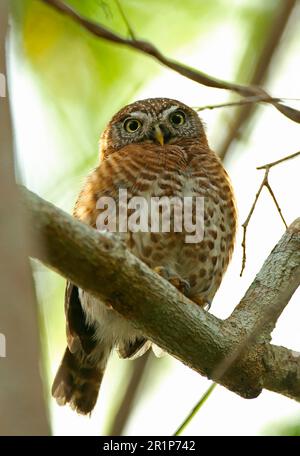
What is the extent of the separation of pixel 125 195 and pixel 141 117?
4.02 feet

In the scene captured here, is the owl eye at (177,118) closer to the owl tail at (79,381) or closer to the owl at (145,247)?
the owl at (145,247)

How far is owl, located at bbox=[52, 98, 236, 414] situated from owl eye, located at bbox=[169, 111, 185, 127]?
1.42 ft

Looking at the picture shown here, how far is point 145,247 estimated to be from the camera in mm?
4660

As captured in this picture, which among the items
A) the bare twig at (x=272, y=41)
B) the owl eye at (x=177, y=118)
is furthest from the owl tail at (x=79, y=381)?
the bare twig at (x=272, y=41)

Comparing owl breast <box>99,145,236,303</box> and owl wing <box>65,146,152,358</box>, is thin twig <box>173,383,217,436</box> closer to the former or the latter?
owl breast <box>99,145,236,303</box>

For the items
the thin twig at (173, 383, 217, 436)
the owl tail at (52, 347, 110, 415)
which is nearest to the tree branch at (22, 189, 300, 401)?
the thin twig at (173, 383, 217, 436)

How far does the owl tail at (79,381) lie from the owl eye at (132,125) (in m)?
1.83

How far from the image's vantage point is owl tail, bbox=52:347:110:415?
5.03 meters

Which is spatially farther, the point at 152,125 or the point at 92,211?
the point at 152,125

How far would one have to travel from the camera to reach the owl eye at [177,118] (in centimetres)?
586

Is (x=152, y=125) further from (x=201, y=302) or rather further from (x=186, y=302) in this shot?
(x=186, y=302)

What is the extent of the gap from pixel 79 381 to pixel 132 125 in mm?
2109

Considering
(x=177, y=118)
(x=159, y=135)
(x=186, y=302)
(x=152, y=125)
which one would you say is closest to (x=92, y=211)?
(x=159, y=135)

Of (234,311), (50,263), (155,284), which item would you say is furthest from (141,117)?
(50,263)
